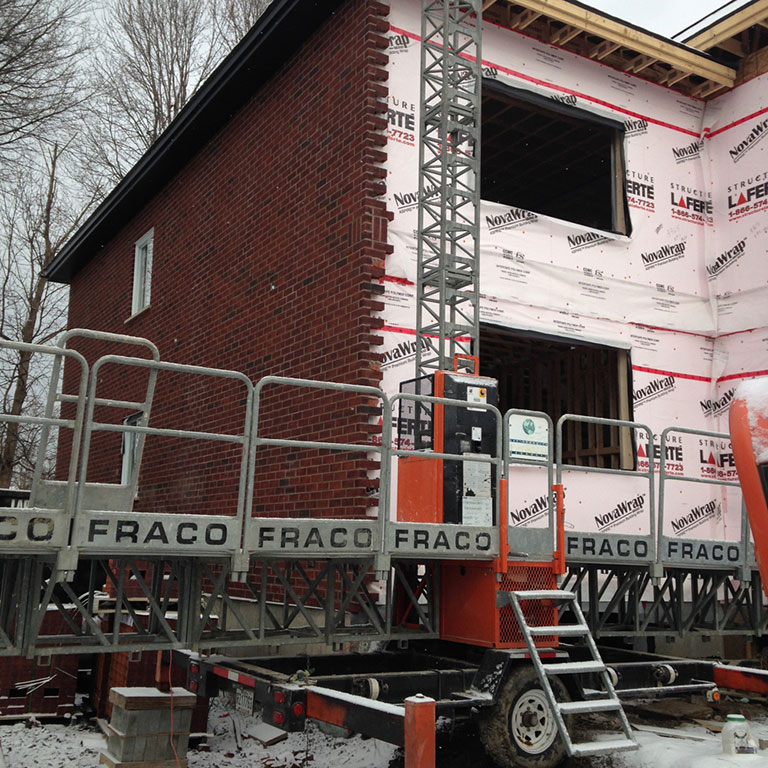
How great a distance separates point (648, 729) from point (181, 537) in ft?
16.7

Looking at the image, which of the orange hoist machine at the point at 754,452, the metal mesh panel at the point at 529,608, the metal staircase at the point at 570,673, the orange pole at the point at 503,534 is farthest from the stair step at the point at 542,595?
the orange hoist machine at the point at 754,452

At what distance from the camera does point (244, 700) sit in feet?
20.8

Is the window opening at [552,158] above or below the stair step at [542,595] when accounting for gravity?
above

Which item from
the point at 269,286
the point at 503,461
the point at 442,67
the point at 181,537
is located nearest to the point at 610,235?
the point at 442,67

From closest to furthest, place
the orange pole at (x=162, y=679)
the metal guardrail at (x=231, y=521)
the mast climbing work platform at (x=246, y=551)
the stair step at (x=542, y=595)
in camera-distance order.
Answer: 1. the metal guardrail at (x=231, y=521)
2. the mast climbing work platform at (x=246, y=551)
3. the stair step at (x=542, y=595)
4. the orange pole at (x=162, y=679)

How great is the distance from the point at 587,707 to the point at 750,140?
9.20m

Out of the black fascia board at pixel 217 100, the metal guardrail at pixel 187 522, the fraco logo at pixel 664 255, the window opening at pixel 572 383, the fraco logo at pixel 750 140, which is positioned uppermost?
the black fascia board at pixel 217 100

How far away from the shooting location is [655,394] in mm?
11633

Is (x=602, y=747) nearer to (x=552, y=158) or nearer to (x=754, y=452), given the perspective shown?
(x=754, y=452)

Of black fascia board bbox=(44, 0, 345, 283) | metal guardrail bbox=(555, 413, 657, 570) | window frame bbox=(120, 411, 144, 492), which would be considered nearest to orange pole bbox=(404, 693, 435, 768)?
metal guardrail bbox=(555, 413, 657, 570)

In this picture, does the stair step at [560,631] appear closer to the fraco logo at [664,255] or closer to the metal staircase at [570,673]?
the metal staircase at [570,673]

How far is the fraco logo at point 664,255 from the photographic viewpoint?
11992 mm

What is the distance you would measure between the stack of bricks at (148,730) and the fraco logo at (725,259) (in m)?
9.22

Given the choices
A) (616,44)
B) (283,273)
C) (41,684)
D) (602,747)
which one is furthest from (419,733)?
(616,44)
